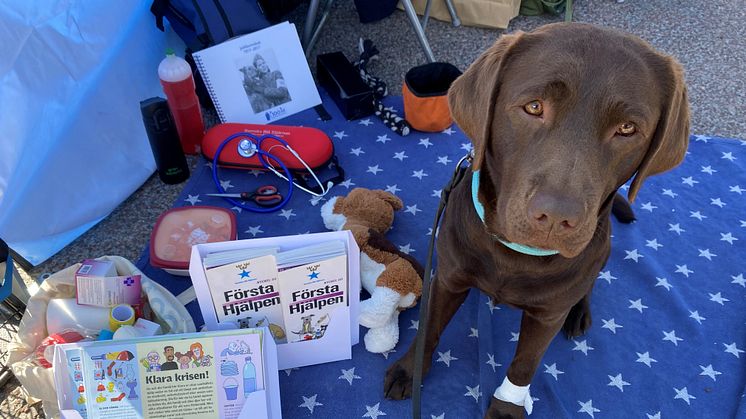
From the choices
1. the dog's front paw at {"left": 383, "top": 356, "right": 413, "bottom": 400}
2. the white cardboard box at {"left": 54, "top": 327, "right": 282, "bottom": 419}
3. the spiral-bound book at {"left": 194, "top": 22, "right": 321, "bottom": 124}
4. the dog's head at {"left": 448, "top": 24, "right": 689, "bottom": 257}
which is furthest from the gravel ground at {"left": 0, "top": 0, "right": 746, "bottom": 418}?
the dog's head at {"left": 448, "top": 24, "right": 689, "bottom": 257}

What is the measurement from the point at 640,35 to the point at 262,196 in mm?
2689

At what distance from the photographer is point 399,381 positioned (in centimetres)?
187

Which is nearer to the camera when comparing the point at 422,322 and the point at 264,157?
the point at 422,322

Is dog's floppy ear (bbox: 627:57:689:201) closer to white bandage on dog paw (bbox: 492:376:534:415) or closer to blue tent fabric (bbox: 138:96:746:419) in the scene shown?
white bandage on dog paw (bbox: 492:376:534:415)

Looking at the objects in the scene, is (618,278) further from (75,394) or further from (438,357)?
(75,394)

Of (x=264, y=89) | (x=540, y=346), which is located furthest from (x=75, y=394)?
(x=264, y=89)

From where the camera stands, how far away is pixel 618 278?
225 cm

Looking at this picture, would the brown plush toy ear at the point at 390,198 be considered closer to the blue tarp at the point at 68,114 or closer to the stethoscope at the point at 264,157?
the stethoscope at the point at 264,157

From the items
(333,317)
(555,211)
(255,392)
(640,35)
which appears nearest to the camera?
(555,211)

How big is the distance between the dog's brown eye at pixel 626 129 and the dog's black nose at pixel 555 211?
20 cm

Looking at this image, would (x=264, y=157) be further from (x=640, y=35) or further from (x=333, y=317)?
(x=640, y=35)

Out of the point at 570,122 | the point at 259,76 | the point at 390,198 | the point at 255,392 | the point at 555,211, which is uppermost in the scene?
the point at 570,122

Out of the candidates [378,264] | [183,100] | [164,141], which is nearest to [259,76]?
[183,100]

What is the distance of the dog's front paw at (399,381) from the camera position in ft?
6.08
